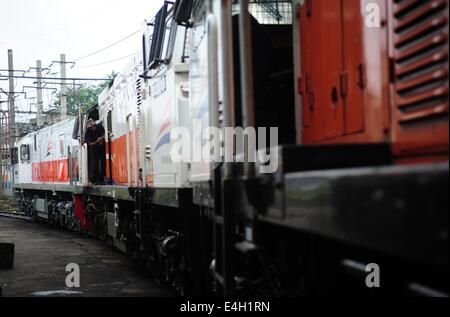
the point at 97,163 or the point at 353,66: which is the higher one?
the point at 353,66

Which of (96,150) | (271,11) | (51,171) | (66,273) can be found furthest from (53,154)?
(271,11)

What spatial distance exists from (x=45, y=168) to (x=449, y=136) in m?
19.0

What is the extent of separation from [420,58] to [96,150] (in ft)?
35.4

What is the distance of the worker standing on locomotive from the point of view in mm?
Answer: 12594

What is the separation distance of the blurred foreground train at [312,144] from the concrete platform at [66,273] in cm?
149

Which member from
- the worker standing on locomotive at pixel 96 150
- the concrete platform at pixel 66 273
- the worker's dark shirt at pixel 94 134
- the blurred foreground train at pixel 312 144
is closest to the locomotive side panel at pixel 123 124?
the worker's dark shirt at pixel 94 134

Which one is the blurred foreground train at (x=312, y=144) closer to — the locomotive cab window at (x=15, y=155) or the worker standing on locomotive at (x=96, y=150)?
the worker standing on locomotive at (x=96, y=150)

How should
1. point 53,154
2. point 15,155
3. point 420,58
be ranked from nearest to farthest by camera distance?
1. point 420,58
2. point 53,154
3. point 15,155

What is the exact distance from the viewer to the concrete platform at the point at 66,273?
7.91 metres

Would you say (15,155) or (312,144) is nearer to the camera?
(312,144)

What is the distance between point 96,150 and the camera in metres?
12.7

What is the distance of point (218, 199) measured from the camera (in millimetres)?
3768

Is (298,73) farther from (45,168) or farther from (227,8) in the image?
(45,168)

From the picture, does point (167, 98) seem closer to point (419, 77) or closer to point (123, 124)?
point (123, 124)
